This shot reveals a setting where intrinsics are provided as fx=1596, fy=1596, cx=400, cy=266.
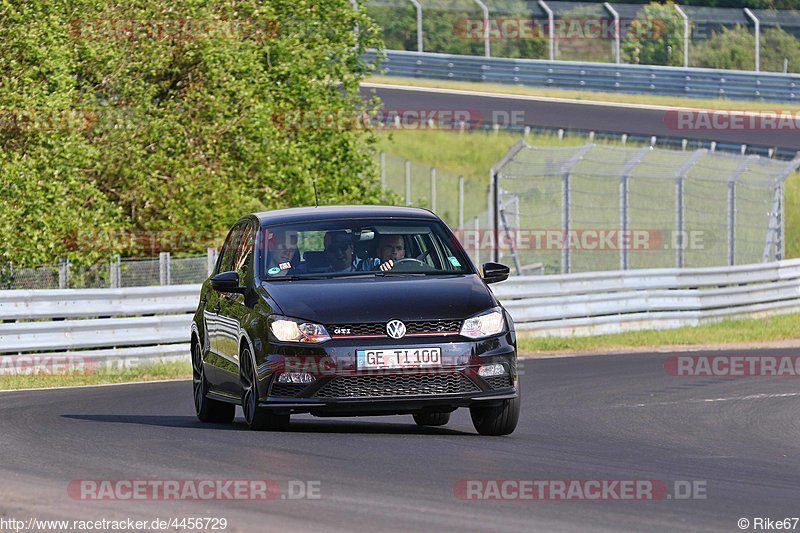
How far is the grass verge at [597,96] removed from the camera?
43844 millimetres

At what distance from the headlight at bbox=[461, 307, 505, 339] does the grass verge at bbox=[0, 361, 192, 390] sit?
25.6 feet

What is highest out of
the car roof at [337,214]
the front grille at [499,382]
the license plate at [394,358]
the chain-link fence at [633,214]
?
the car roof at [337,214]

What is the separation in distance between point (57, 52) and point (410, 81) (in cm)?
2925

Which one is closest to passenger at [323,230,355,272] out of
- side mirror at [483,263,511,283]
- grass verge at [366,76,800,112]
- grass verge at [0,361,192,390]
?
side mirror at [483,263,511,283]

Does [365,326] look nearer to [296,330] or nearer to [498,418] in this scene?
[296,330]

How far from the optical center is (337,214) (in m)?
11.5

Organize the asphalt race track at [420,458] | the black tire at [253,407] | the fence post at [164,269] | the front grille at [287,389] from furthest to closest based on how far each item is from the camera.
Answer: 1. the fence post at [164,269]
2. the black tire at [253,407]
3. the front grille at [287,389]
4. the asphalt race track at [420,458]

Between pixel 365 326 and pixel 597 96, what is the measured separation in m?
39.2

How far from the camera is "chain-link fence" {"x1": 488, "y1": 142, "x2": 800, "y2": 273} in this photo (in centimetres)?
2642

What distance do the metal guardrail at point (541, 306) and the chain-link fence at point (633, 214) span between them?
0.72 meters
